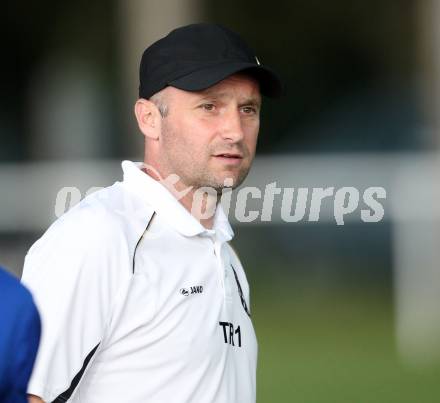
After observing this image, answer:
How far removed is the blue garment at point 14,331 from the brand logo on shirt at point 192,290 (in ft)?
3.94

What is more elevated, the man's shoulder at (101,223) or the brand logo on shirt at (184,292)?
the man's shoulder at (101,223)

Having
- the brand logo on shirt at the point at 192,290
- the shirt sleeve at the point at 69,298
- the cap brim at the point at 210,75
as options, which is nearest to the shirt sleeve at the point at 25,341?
the shirt sleeve at the point at 69,298

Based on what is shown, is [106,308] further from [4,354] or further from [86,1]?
[86,1]

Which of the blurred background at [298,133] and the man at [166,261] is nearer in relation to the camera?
the man at [166,261]

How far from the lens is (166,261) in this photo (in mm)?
2695

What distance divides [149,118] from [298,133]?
6477mm

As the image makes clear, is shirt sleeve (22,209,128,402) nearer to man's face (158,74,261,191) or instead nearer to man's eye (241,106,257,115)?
man's face (158,74,261,191)

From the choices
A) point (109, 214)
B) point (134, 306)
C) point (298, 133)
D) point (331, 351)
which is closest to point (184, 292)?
point (134, 306)

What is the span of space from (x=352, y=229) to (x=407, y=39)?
173 centimetres

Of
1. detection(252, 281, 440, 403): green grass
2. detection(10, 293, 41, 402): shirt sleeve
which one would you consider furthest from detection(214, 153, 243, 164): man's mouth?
detection(252, 281, 440, 403): green grass

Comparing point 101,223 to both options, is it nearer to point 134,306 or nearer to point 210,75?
point 134,306

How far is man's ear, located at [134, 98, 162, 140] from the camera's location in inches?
115

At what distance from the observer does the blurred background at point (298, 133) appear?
28.1 ft

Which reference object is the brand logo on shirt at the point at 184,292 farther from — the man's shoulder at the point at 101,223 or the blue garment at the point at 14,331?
the blue garment at the point at 14,331
